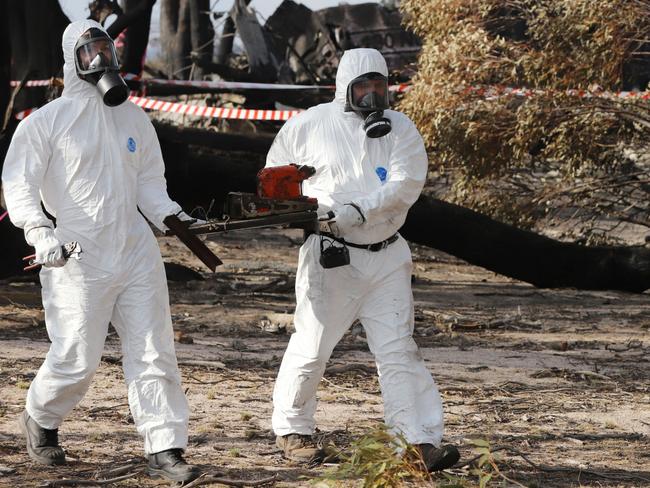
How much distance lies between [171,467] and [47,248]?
1107 mm

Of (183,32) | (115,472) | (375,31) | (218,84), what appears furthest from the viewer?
(183,32)

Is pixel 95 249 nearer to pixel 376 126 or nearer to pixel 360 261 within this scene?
pixel 360 261

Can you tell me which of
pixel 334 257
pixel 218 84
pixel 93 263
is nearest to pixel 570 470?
pixel 334 257

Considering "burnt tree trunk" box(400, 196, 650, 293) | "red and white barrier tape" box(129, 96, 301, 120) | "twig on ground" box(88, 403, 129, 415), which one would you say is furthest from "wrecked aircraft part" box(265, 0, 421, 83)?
"twig on ground" box(88, 403, 129, 415)

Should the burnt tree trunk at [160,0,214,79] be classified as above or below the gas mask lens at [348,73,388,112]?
below

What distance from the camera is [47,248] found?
527 cm

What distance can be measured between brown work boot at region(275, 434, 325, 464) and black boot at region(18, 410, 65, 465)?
1066 mm

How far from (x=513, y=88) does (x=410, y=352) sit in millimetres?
8812

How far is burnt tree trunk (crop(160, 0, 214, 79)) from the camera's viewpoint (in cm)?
2816

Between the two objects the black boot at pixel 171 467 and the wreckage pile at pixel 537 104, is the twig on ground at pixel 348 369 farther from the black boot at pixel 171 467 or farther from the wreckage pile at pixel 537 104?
the wreckage pile at pixel 537 104

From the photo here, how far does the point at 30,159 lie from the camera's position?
553 centimetres

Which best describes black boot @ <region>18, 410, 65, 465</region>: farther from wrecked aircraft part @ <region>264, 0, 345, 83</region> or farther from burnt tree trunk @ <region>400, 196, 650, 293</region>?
wrecked aircraft part @ <region>264, 0, 345, 83</region>

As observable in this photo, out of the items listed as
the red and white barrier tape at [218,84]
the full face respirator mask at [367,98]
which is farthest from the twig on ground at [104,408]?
the red and white barrier tape at [218,84]

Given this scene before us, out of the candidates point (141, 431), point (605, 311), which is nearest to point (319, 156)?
point (141, 431)
